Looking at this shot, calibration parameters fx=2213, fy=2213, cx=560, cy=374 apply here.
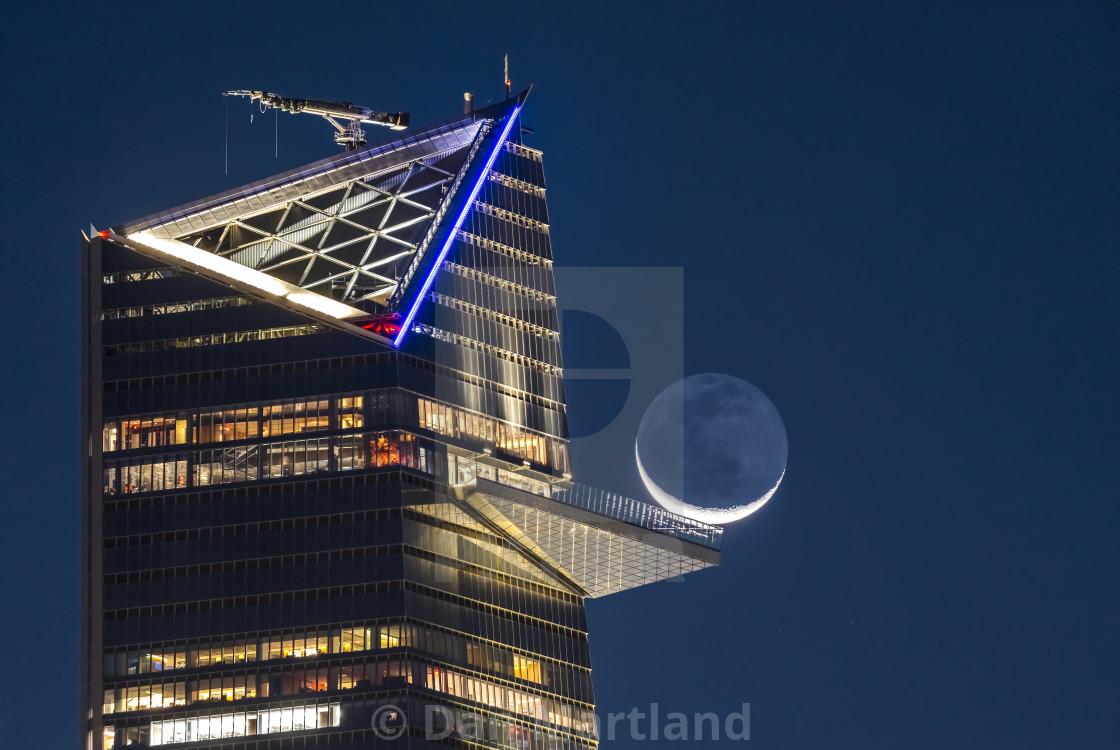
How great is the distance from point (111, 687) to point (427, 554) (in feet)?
97.5

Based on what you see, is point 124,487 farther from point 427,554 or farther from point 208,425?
point 427,554

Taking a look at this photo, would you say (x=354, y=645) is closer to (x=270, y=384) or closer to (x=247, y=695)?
(x=247, y=695)

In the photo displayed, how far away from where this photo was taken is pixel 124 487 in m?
199

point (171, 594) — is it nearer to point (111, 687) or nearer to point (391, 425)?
point (111, 687)

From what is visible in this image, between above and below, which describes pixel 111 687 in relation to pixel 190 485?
below

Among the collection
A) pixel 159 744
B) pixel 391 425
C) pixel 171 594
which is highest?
pixel 391 425

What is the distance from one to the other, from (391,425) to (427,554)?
39.1 ft

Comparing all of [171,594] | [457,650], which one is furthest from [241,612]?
[457,650]

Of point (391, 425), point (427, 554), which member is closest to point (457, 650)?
point (427, 554)

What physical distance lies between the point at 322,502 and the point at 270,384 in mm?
12446

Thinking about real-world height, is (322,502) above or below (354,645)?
above

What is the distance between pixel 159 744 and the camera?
189750mm

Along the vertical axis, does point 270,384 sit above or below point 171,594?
above

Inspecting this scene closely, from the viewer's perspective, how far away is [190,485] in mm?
197750
